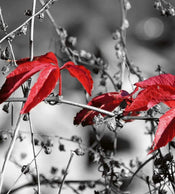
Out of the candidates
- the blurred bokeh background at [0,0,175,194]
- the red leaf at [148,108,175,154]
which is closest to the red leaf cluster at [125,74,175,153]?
the red leaf at [148,108,175,154]

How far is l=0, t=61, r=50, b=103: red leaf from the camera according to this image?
583 mm

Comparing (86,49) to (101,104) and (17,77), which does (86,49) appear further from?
(17,77)

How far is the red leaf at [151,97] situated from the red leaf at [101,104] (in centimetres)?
11

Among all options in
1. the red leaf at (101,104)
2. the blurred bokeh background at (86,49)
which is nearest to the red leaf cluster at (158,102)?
the red leaf at (101,104)

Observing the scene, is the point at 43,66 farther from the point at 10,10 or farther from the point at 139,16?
the point at 139,16

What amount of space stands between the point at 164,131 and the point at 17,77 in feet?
0.87

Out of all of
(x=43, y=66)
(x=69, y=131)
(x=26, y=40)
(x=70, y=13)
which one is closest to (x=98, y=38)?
(x=70, y=13)

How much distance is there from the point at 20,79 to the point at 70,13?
1.08 metres

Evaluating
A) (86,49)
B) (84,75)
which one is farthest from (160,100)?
(86,49)

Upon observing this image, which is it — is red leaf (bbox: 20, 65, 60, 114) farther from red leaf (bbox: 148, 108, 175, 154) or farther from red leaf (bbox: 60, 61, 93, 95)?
red leaf (bbox: 148, 108, 175, 154)

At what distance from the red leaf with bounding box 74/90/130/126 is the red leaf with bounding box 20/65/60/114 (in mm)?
103

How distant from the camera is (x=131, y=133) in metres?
1.54

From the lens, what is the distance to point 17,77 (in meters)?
0.61

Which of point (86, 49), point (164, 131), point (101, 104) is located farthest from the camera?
point (86, 49)
